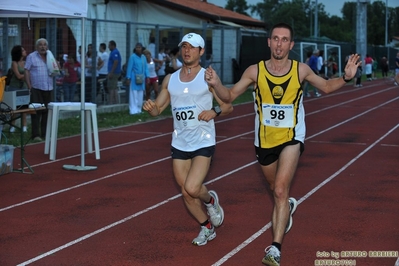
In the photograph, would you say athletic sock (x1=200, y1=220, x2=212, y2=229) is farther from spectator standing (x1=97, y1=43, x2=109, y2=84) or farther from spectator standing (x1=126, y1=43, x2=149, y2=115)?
spectator standing (x1=97, y1=43, x2=109, y2=84)

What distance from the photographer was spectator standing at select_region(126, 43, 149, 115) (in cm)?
2100

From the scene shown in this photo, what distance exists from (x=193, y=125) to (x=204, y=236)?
1.09 m

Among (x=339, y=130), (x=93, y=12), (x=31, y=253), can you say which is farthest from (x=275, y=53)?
(x=93, y=12)

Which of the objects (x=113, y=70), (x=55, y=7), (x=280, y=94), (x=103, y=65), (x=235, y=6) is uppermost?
(x=235, y=6)

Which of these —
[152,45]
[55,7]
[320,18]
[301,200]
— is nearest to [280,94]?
[301,200]

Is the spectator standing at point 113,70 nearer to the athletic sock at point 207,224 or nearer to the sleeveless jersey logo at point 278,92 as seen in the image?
the athletic sock at point 207,224

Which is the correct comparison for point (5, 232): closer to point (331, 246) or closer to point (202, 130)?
point (202, 130)

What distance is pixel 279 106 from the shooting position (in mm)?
7098

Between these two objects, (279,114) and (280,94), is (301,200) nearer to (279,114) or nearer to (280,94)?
(279,114)

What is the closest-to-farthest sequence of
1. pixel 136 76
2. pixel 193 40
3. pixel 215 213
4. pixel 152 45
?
pixel 193 40
pixel 215 213
pixel 136 76
pixel 152 45

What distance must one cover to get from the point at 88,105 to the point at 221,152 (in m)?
2.83

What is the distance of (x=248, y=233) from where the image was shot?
26.4 ft

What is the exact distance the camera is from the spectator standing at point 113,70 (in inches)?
857

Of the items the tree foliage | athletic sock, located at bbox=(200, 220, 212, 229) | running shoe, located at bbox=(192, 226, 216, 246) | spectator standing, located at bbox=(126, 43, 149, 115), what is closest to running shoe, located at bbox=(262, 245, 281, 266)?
running shoe, located at bbox=(192, 226, 216, 246)
